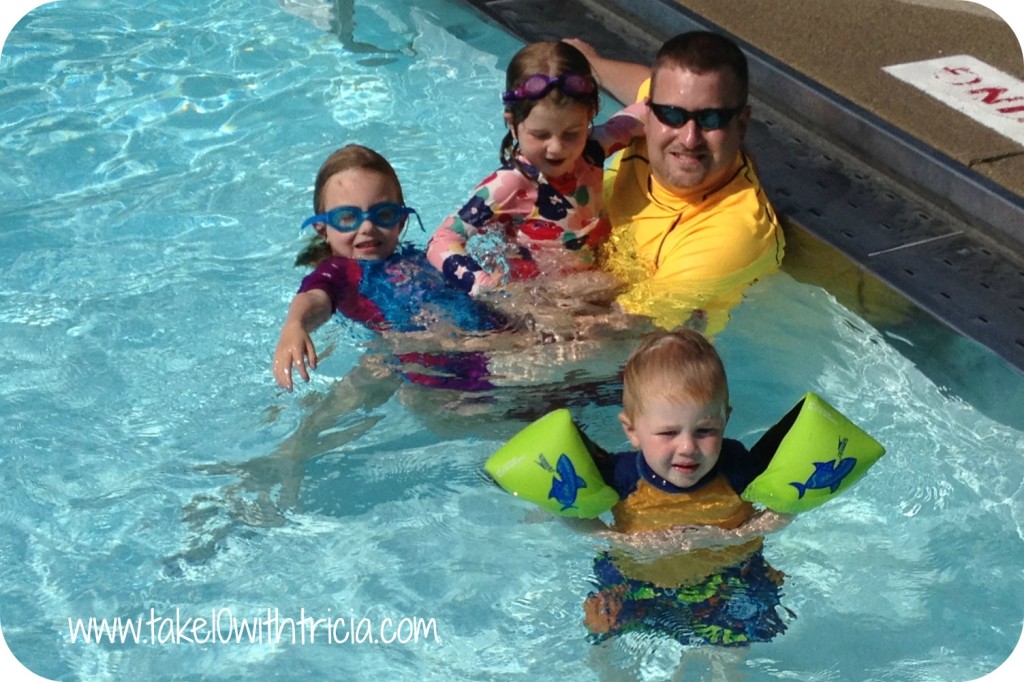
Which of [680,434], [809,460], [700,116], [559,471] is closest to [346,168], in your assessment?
[700,116]

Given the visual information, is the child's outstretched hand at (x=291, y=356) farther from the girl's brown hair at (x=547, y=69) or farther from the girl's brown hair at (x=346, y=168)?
the girl's brown hair at (x=547, y=69)

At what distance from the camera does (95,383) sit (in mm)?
6105

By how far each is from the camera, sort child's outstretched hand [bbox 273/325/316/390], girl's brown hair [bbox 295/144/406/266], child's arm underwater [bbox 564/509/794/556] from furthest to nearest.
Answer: girl's brown hair [bbox 295/144/406/266]
child's outstretched hand [bbox 273/325/316/390]
child's arm underwater [bbox 564/509/794/556]

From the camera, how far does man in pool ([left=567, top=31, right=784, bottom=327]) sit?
17.2 feet

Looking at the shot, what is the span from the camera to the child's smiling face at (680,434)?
387 centimetres

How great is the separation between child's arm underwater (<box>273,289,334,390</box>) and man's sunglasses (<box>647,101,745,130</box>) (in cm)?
152

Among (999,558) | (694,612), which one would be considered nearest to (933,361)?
(999,558)

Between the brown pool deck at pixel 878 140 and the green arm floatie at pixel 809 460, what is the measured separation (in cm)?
151

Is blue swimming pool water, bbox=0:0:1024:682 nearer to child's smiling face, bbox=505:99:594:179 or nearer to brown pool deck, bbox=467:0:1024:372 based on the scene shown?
brown pool deck, bbox=467:0:1024:372

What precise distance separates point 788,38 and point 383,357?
3291 millimetres

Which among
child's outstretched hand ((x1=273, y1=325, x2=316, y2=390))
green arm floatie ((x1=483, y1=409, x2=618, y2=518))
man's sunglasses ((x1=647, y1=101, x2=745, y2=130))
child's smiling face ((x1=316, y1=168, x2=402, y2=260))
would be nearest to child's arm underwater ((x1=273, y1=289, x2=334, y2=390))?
child's outstretched hand ((x1=273, y1=325, x2=316, y2=390))

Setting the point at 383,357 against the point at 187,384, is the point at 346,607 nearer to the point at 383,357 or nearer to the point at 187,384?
the point at 383,357

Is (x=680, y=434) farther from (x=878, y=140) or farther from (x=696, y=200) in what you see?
(x=878, y=140)

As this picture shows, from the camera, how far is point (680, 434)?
3.90 meters
